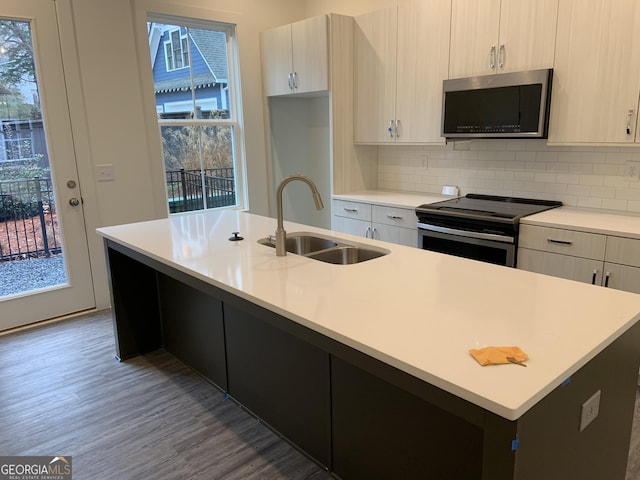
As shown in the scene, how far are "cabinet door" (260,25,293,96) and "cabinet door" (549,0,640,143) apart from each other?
2.32 metres

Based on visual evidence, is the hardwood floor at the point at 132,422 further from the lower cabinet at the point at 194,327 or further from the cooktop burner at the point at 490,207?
the cooktop burner at the point at 490,207

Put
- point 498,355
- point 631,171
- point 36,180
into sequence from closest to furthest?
point 498,355 → point 631,171 → point 36,180

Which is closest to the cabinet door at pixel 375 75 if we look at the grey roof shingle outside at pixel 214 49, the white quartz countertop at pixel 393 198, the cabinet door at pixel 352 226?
the white quartz countertop at pixel 393 198

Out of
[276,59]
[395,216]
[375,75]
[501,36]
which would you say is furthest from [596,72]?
[276,59]

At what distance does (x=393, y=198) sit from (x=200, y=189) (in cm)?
189

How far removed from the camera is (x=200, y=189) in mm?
4617

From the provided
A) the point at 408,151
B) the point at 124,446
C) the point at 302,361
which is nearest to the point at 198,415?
the point at 124,446

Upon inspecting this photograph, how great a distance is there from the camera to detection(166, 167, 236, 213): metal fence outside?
442cm

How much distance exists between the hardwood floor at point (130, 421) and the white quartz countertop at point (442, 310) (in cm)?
86

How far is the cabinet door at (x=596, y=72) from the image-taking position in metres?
2.71

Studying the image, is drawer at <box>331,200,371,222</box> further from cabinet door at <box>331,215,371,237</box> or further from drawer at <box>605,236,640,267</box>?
drawer at <box>605,236,640,267</box>

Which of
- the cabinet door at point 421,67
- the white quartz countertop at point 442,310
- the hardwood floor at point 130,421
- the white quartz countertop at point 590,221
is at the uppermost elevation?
the cabinet door at point 421,67

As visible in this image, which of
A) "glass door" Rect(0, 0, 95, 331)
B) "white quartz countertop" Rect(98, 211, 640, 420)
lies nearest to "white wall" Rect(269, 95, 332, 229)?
"glass door" Rect(0, 0, 95, 331)

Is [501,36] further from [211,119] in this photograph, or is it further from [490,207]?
[211,119]
